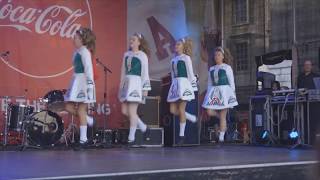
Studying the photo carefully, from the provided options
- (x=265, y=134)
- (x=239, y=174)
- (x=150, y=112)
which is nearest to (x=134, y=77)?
(x=150, y=112)

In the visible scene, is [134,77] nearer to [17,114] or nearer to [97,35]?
[17,114]

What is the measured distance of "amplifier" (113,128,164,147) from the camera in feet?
34.3

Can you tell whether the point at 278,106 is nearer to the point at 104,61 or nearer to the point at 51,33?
the point at 104,61

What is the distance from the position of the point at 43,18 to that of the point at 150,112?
9.35 ft

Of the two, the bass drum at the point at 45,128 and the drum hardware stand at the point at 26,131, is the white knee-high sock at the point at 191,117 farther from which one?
the drum hardware stand at the point at 26,131

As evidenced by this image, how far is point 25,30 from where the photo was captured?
10.9 meters

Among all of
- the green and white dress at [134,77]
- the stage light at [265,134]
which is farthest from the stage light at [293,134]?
the green and white dress at [134,77]

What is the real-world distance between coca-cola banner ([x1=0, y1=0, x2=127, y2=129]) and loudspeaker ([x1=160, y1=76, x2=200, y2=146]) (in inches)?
45.5

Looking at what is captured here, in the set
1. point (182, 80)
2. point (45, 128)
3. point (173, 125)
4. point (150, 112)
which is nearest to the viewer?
point (45, 128)

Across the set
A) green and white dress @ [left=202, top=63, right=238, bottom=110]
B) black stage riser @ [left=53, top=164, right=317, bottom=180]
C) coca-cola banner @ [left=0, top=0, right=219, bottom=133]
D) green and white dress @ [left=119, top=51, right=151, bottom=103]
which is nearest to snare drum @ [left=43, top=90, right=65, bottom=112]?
Answer: green and white dress @ [left=119, top=51, right=151, bottom=103]

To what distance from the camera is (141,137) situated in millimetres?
10484

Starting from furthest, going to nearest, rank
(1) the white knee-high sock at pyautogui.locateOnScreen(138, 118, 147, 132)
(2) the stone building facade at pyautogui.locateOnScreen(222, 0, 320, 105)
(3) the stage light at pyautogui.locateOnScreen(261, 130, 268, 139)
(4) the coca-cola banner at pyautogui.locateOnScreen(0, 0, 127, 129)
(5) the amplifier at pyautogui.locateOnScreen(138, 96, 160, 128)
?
(2) the stone building facade at pyautogui.locateOnScreen(222, 0, 320, 105) → (3) the stage light at pyautogui.locateOnScreen(261, 130, 268, 139) → (5) the amplifier at pyautogui.locateOnScreen(138, 96, 160, 128) → (4) the coca-cola banner at pyautogui.locateOnScreen(0, 0, 127, 129) → (1) the white knee-high sock at pyautogui.locateOnScreen(138, 118, 147, 132)

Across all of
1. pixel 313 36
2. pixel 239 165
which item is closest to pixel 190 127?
pixel 239 165

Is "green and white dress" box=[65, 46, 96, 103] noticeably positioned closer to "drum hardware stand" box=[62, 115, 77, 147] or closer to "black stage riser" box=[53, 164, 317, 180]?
"drum hardware stand" box=[62, 115, 77, 147]
